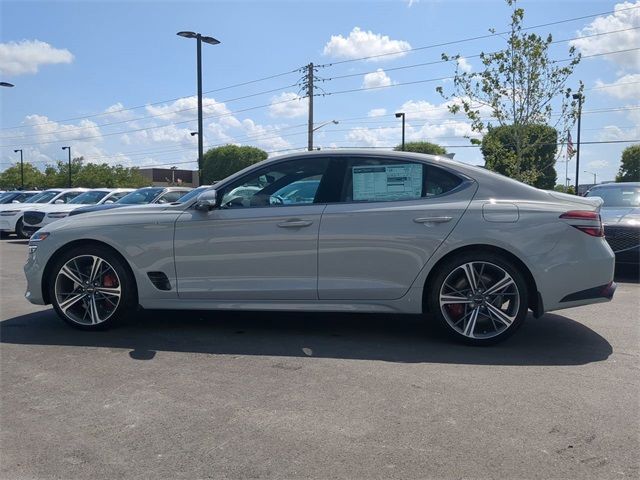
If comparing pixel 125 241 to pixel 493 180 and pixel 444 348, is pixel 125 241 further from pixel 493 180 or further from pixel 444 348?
pixel 493 180

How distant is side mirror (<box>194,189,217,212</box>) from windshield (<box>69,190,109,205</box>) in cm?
1237

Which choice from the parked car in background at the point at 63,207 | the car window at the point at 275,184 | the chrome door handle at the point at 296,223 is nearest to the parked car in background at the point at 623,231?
the car window at the point at 275,184

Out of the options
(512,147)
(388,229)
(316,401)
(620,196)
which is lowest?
(316,401)

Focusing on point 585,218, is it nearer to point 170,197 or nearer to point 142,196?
point 170,197

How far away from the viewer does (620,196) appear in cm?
995

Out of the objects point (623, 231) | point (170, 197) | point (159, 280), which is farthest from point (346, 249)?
point (170, 197)

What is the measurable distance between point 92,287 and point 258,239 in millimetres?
1677

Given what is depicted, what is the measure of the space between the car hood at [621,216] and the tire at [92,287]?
6.84 m

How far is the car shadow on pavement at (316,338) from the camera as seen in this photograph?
460 centimetres

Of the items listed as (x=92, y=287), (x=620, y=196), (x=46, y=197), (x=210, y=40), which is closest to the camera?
(x=92, y=287)

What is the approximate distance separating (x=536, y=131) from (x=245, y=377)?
525 inches

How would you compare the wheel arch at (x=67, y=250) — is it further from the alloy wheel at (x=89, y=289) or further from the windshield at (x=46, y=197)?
the windshield at (x=46, y=197)

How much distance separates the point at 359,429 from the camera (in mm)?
3240

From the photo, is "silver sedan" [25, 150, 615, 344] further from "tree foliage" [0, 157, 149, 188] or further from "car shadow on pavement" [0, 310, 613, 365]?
"tree foliage" [0, 157, 149, 188]
